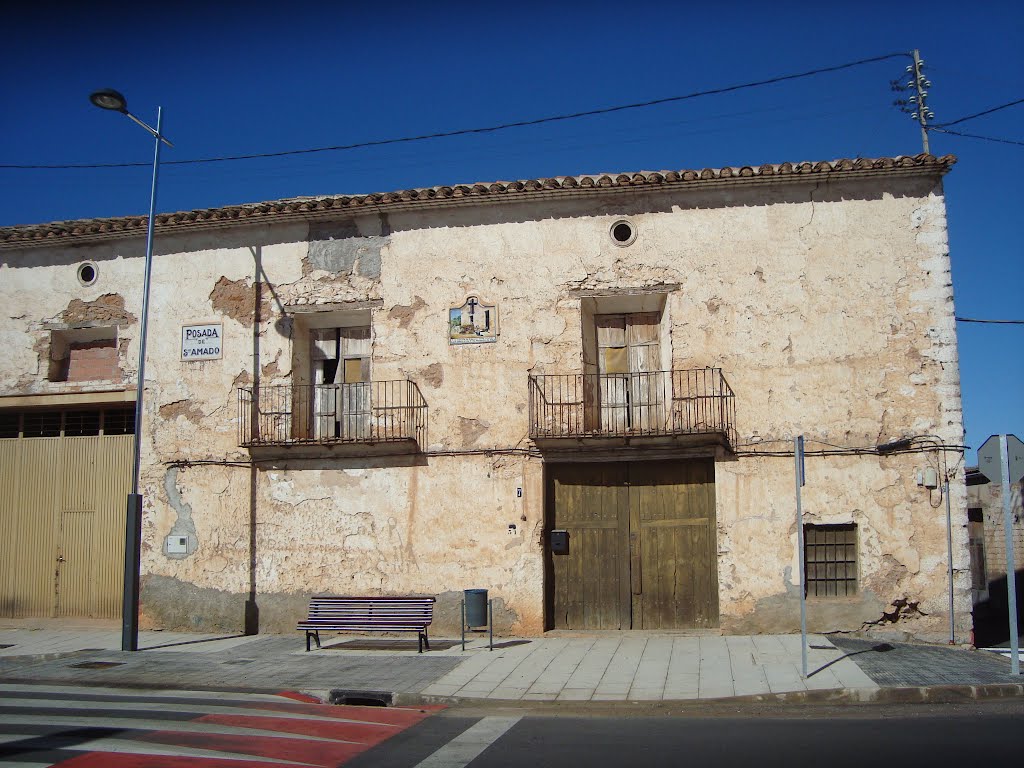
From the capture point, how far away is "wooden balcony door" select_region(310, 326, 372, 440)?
46.1 feet

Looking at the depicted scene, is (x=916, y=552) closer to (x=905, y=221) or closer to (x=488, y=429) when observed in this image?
(x=905, y=221)

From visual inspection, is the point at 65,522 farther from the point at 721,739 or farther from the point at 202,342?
the point at 721,739

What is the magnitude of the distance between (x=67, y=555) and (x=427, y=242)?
794 centimetres

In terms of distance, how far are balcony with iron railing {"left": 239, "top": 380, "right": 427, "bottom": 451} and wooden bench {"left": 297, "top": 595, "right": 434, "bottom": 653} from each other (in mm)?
2373

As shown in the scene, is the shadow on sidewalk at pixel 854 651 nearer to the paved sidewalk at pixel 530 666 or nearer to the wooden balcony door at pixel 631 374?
the paved sidewalk at pixel 530 666

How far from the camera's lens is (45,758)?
6742mm

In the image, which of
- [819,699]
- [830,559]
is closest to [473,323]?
[830,559]

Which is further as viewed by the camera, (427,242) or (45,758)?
(427,242)

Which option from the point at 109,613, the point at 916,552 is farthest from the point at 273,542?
the point at 916,552

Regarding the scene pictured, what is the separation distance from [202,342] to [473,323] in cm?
450

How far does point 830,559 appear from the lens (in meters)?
12.4

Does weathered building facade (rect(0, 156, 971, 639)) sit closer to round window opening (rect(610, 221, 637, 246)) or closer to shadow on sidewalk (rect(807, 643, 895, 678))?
round window opening (rect(610, 221, 637, 246))

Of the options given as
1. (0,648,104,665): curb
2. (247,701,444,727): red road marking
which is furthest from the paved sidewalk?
(247,701,444,727): red road marking

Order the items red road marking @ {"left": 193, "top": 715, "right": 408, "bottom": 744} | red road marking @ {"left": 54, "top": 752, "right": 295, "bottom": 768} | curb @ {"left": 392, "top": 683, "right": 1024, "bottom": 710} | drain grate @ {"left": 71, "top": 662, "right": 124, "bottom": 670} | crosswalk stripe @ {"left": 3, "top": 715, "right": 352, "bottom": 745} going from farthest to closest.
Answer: drain grate @ {"left": 71, "top": 662, "right": 124, "bottom": 670} < curb @ {"left": 392, "top": 683, "right": 1024, "bottom": 710} < crosswalk stripe @ {"left": 3, "top": 715, "right": 352, "bottom": 745} < red road marking @ {"left": 193, "top": 715, "right": 408, "bottom": 744} < red road marking @ {"left": 54, "top": 752, "right": 295, "bottom": 768}
